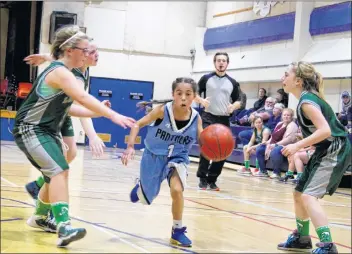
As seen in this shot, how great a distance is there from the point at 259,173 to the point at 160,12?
9.35m

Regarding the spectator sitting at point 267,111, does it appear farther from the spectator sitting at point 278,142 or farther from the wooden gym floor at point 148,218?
the wooden gym floor at point 148,218

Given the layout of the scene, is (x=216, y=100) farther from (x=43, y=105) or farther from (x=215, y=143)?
(x=43, y=105)

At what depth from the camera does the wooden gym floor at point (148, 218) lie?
390 cm

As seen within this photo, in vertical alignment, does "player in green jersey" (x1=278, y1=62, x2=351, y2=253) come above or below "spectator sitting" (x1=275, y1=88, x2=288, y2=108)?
below

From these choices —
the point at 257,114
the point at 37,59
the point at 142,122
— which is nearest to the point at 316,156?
the point at 142,122

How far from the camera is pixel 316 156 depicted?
4543 millimetres

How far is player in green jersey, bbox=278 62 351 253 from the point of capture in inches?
172

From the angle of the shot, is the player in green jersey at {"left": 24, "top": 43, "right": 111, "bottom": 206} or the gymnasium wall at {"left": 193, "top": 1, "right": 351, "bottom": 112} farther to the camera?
the gymnasium wall at {"left": 193, "top": 1, "right": 351, "bottom": 112}

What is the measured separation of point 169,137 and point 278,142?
7.10m

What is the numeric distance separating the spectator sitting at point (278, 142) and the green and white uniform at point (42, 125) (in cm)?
767

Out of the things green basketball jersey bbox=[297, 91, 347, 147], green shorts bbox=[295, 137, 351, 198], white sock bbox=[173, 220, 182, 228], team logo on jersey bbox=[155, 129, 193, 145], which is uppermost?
green basketball jersey bbox=[297, 91, 347, 147]

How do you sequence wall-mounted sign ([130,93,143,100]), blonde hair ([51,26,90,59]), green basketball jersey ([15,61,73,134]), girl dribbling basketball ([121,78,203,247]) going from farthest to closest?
wall-mounted sign ([130,93,143,100]), girl dribbling basketball ([121,78,203,247]), green basketball jersey ([15,61,73,134]), blonde hair ([51,26,90,59])

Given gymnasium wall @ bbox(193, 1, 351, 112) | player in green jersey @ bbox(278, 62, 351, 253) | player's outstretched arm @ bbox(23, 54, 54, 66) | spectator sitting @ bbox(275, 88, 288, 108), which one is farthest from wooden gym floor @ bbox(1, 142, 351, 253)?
spectator sitting @ bbox(275, 88, 288, 108)

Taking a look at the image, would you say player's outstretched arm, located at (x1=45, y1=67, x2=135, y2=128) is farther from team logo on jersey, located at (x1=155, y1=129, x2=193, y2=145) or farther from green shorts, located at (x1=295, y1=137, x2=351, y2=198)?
green shorts, located at (x1=295, y1=137, x2=351, y2=198)
